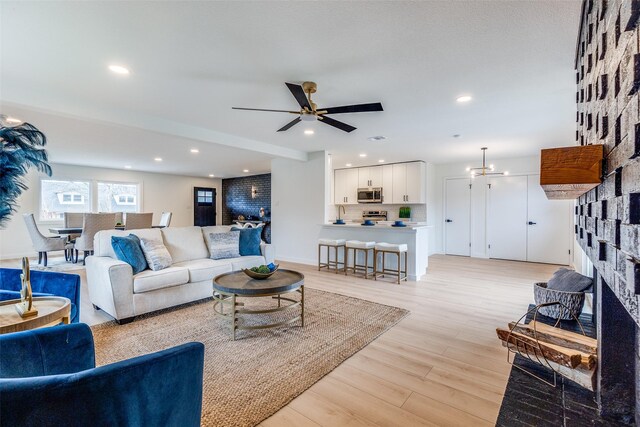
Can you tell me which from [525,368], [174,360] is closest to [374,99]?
[525,368]

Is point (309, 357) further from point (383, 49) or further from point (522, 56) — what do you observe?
point (522, 56)

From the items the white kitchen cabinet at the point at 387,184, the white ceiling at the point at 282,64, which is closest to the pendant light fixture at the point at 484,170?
the white kitchen cabinet at the point at 387,184

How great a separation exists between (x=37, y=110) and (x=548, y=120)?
6.14 meters

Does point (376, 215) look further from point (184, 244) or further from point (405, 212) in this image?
point (184, 244)

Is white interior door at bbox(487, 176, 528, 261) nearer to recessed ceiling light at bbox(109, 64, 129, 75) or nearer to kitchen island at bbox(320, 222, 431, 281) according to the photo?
kitchen island at bbox(320, 222, 431, 281)

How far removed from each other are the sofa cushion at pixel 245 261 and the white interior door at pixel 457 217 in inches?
206

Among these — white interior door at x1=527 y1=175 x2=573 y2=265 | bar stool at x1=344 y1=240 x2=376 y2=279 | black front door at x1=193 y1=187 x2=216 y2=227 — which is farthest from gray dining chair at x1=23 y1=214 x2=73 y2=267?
white interior door at x1=527 y1=175 x2=573 y2=265

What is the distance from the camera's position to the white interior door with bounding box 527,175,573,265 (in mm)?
6215

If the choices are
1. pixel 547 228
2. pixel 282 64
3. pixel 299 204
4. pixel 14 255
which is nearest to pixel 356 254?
pixel 299 204

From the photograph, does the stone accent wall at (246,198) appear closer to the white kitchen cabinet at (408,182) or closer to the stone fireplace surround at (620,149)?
the white kitchen cabinet at (408,182)

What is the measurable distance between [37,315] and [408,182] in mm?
6981

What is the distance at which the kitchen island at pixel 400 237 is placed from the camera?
4.93 metres

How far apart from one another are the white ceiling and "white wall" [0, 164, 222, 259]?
3.86m

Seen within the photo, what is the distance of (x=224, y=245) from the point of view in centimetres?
423
